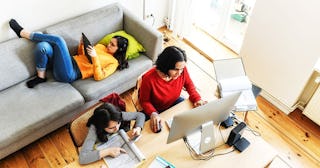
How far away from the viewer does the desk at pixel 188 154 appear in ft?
5.47

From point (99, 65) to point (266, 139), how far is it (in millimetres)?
1746

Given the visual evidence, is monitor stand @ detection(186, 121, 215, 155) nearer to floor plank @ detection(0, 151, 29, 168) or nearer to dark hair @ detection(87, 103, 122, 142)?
dark hair @ detection(87, 103, 122, 142)

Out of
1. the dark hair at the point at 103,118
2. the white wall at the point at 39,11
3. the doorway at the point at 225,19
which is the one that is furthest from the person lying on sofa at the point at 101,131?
the doorway at the point at 225,19

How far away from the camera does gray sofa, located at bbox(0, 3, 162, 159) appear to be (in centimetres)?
223

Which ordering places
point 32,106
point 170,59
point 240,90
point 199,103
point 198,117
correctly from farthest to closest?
point 32,106 < point 240,90 < point 199,103 < point 170,59 < point 198,117

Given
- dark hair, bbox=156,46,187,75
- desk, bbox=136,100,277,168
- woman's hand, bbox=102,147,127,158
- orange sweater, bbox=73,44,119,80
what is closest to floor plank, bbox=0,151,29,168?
orange sweater, bbox=73,44,119,80

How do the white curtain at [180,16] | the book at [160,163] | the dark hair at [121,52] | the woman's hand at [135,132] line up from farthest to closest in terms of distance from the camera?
the white curtain at [180,16] → the dark hair at [121,52] → the woman's hand at [135,132] → the book at [160,163]

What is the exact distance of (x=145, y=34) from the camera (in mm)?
2861

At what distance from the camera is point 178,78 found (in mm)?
2037

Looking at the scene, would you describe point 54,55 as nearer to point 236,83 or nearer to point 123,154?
point 123,154

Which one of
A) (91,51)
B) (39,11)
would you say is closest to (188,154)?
(91,51)

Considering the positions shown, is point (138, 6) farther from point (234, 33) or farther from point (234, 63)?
point (234, 63)

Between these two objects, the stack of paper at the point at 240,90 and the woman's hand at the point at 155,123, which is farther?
the stack of paper at the point at 240,90

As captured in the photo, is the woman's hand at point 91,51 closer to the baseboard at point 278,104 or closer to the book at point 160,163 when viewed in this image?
the book at point 160,163
